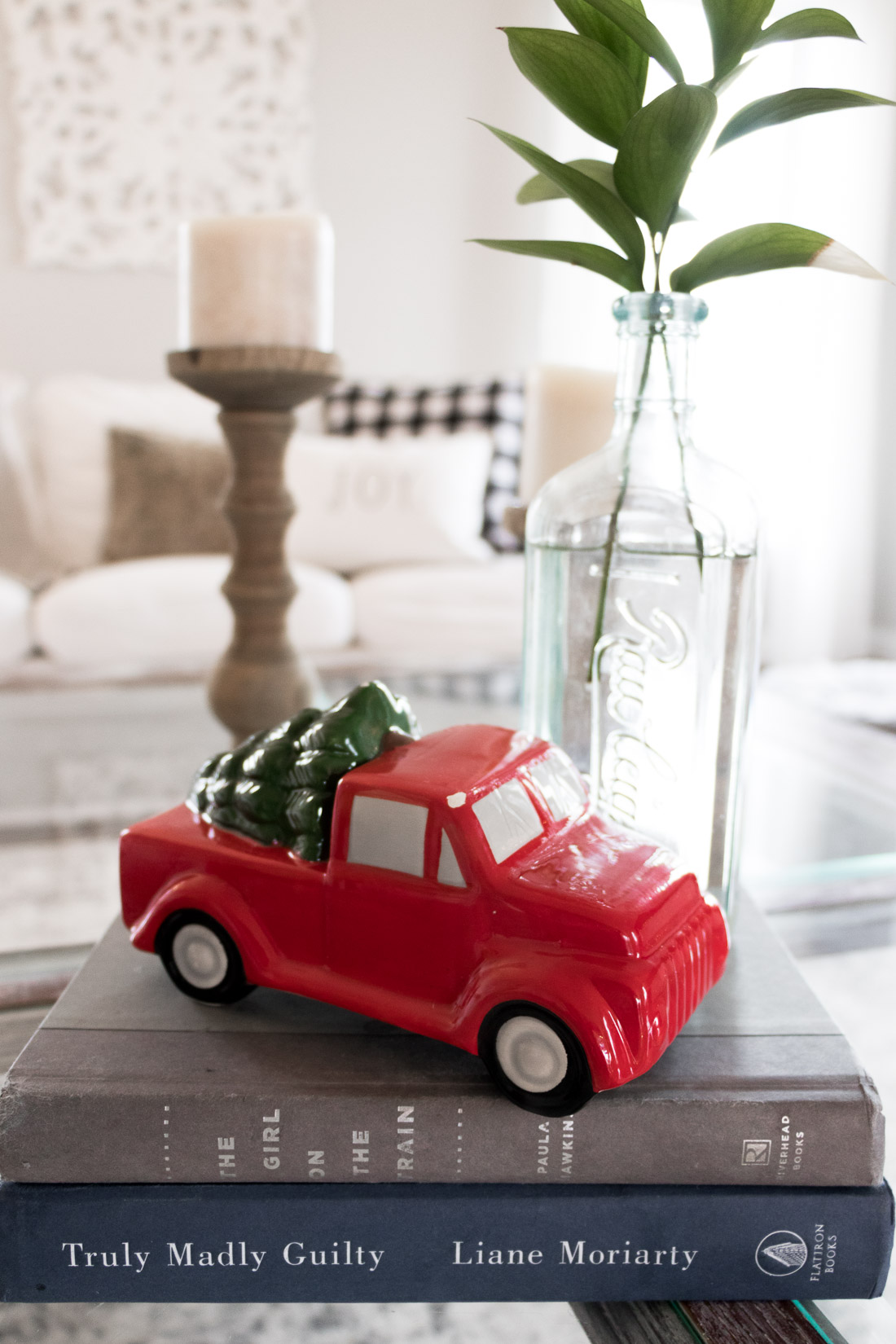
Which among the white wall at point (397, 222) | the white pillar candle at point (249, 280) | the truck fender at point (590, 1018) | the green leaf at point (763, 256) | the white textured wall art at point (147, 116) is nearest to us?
the truck fender at point (590, 1018)

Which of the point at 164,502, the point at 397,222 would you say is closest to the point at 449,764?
the point at 164,502

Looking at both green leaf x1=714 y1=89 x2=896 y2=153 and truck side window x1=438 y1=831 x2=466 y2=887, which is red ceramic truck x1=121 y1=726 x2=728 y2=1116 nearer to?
truck side window x1=438 y1=831 x2=466 y2=887

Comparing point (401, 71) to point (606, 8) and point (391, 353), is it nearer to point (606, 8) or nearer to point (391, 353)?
point (391, 353)

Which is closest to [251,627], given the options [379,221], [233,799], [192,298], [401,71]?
[192,298]

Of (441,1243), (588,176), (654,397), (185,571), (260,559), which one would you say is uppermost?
(588,176)

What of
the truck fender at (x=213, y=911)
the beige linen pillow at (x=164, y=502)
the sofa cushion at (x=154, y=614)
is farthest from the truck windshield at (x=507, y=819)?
the beige linen pillow at (x=164, y=502)

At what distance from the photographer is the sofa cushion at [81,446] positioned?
242 cm

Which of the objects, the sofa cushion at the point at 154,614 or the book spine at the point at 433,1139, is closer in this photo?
the book spine at the point at 433,1139

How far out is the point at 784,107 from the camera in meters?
0.47

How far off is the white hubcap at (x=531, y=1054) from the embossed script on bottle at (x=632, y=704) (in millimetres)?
180

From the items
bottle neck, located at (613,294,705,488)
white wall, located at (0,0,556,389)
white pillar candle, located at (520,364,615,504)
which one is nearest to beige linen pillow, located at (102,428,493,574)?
white wall, located at (0,0,556,389)

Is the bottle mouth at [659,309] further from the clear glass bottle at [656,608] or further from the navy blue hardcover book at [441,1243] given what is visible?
the navy blue hardcover book at [441,1243]

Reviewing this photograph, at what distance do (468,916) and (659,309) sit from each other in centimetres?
30

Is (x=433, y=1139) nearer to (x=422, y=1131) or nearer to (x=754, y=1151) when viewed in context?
(x=422, y=1131)
